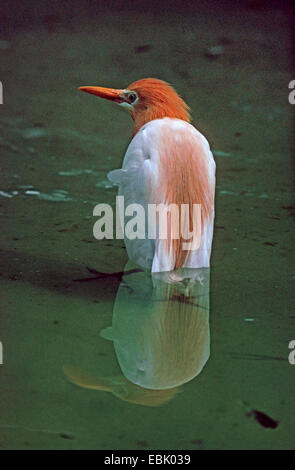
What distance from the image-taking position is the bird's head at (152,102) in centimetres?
219

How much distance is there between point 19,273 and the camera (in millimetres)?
2232

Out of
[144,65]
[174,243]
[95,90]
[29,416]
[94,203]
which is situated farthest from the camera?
[144,65]

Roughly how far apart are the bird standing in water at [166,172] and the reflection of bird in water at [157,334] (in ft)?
0.20

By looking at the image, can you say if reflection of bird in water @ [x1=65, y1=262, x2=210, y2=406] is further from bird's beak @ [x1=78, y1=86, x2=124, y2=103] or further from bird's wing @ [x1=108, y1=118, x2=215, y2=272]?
bird's beak @ [x1=78, y1=86, x2=124, y2=103]

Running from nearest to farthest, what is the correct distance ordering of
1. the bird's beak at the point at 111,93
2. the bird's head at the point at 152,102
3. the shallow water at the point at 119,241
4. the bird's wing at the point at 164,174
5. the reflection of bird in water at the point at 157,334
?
the shallow water at the point at 119,241
the reflection of bird in water at the point at 157,334
the bird's wing at the point at 164,174
the bird's head at the point at 152,102
the bird's beak at the point at 111,93

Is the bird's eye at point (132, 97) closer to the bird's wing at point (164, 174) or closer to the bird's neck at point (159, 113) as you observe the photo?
the bird's neck at point (159, 113)

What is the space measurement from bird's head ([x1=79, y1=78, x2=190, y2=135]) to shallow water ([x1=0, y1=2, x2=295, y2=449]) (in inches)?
19.1

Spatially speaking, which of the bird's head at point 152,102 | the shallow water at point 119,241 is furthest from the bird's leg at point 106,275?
the bird's head at point 152,102

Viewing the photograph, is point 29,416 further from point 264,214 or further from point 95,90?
point 264,214

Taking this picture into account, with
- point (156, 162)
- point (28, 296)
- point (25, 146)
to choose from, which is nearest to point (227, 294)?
point (156, 162)

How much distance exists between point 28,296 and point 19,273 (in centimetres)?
16

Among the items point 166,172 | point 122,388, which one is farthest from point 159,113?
point 122,388

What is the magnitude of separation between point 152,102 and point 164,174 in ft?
0.92

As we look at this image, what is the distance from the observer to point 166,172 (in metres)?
2.07
